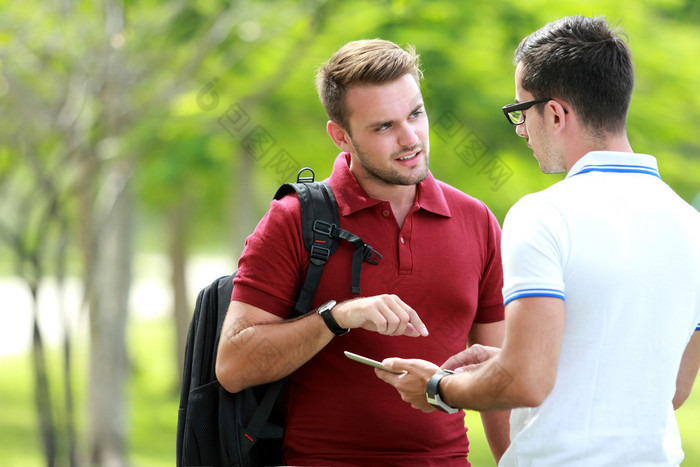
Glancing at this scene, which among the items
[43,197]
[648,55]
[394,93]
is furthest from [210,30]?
[394,93]

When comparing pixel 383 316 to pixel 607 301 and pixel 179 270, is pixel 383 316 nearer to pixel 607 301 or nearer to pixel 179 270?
pixel 607 301

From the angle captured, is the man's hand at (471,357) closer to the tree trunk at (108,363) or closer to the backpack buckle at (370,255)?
the backpack buckle at (370,255)

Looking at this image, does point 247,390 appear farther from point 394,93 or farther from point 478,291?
point 394,93

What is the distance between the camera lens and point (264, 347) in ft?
7.89

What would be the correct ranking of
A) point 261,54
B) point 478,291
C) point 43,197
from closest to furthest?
point 478,291 < point 43,197 < point 261,54

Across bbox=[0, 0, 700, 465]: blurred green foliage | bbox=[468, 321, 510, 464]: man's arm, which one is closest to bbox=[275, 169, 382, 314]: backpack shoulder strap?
bbox=[468, 321, 510, 464]: man's arm

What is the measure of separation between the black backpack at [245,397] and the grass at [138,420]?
704 centimetres

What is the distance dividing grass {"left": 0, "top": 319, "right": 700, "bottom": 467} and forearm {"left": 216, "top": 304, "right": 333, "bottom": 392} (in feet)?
23.7

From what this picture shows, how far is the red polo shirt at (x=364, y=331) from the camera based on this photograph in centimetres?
247

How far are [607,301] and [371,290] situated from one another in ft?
2.72

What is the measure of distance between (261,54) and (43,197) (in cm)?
297

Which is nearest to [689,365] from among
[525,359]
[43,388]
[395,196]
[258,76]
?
[525,359]

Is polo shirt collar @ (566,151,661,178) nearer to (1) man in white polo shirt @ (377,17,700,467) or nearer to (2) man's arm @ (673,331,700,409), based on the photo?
(1) man in white polo shirt @ (377,17,700,467)

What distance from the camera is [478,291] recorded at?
8.84 feet
